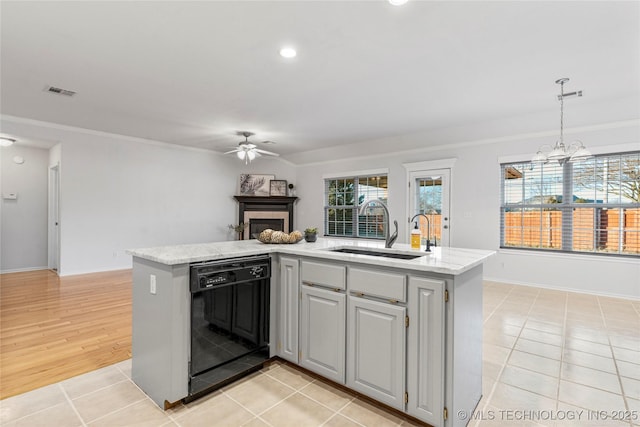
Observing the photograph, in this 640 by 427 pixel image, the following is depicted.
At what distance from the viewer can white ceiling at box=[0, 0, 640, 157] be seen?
2223 mm

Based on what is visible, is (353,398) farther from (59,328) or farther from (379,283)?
(59,328)

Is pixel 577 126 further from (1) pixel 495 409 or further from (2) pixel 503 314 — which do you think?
(1) pixel 495 409

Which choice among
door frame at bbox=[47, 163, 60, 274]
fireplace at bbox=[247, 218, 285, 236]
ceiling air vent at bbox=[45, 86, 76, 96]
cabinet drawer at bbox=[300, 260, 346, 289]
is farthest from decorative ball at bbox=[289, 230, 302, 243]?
door frame at bbox=[47, 163, 60, 274]

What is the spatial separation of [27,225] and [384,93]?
7.12m

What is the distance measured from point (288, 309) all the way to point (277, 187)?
5.99 metres

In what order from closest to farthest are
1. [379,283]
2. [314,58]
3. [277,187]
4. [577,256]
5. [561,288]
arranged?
1. [379,283]
2. [314,58]
3. [577,256]
4. [561,288]
5. [277,187]

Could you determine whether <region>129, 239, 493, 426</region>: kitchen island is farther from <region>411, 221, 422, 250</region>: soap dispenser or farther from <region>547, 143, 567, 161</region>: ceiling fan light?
<region>547, 143, 567, 161</region>: ceiling fan light

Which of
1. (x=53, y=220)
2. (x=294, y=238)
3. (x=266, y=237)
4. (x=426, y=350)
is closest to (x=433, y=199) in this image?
(x=294, y=238)

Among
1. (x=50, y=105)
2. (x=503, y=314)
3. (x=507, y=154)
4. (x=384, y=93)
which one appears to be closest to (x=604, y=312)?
(x=503, y=314)

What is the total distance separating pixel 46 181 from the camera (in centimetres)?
625

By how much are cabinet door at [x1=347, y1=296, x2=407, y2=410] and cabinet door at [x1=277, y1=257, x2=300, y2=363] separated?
0.48 metres

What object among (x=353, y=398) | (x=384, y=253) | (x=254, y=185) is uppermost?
(x=254, y=185)

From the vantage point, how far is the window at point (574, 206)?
443 cm

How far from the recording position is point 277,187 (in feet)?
26.5
